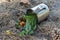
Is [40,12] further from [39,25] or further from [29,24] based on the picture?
[29,24]

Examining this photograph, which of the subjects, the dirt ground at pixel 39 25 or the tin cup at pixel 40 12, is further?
the tin cup at pixel 40 12

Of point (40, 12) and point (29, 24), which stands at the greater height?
point (40, 12)

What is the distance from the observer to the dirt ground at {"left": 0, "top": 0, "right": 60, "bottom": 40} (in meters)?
4.35

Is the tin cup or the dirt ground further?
the tin cup

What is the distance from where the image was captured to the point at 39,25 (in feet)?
15.8

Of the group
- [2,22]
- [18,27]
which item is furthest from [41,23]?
[2,22]

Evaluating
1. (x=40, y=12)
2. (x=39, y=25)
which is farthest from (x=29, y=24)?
(x=40, y=12)

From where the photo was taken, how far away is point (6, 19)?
16.0ft

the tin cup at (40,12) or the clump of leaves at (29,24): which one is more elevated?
the tin cup at (40,12)

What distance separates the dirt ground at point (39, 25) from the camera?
14.3 feet

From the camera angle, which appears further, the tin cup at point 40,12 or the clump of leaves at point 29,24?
the tin cup at point 40,12

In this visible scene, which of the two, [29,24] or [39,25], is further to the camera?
[39,25]

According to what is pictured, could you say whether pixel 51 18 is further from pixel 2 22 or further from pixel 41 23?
pixel 2 22

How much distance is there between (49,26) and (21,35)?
0.76 metres
